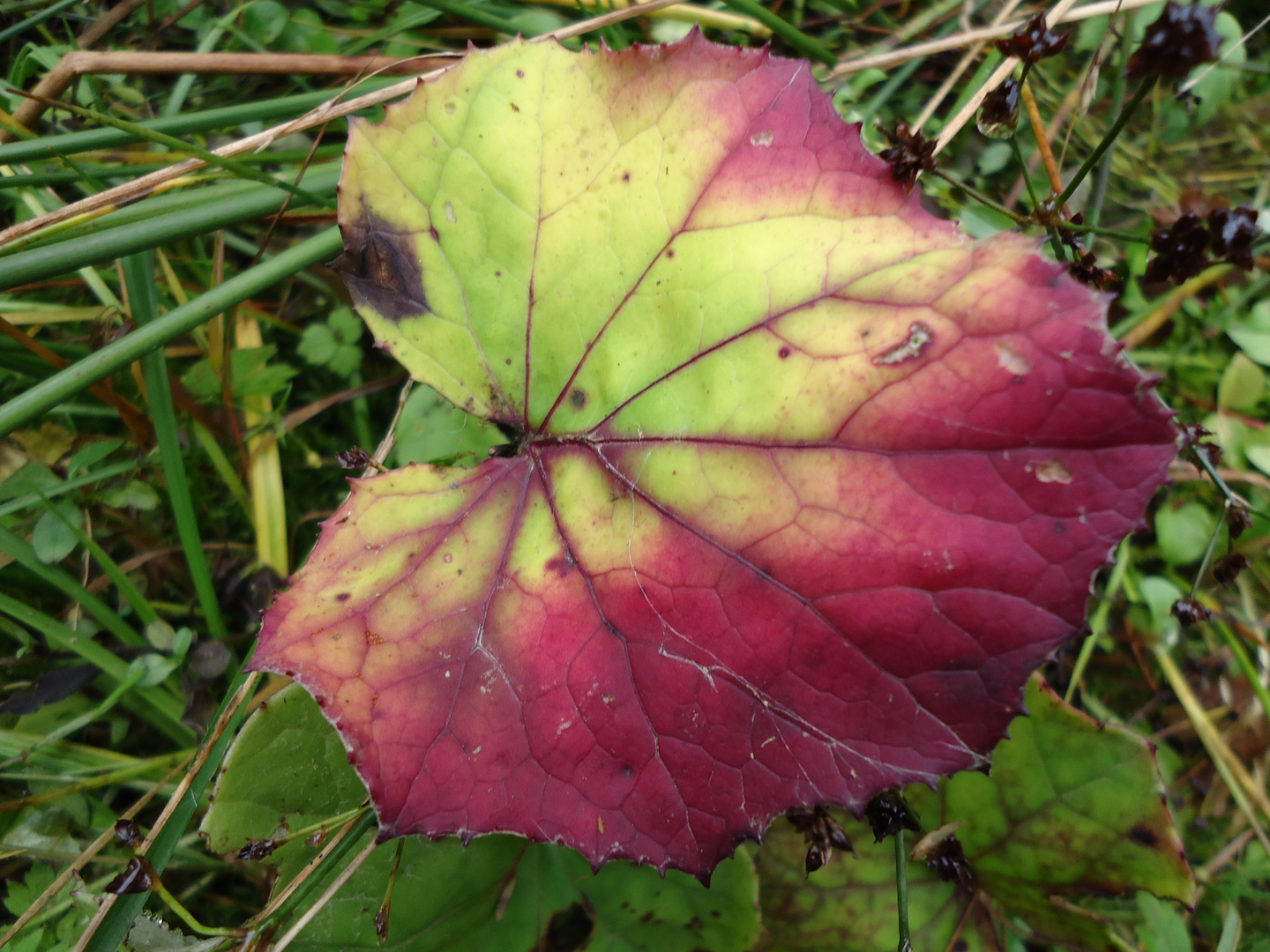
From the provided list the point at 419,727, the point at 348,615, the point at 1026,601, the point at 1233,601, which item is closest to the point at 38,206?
the point at 348,615

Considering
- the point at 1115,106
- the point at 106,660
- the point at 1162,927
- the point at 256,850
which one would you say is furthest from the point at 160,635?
the point at 1115,106

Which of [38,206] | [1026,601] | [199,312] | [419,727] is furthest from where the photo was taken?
[38,206]

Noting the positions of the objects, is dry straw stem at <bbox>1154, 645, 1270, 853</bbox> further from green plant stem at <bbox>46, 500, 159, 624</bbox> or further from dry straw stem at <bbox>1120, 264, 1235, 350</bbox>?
green plant stem at <bbox>46, 500, 159, 624</bbox>

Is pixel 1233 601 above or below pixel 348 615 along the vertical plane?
below

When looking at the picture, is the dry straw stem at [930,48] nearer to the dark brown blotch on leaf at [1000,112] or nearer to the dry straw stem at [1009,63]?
the dry straw stem at [1009,63]

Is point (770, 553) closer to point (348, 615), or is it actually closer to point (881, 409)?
point (881, 409)

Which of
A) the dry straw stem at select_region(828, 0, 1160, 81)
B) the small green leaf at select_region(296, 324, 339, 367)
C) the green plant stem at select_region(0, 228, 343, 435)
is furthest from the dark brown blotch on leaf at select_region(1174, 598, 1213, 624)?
the small green leaf at select_region(296, 324, 339, 367)

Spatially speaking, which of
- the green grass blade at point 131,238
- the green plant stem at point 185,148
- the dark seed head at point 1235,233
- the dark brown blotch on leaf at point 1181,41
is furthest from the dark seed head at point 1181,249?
the green grass blade at point 131,238
